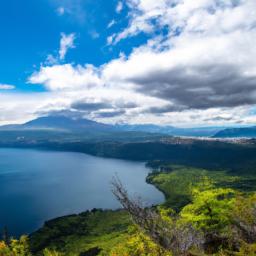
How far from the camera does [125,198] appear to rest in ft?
67.5

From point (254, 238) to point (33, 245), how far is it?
491ft

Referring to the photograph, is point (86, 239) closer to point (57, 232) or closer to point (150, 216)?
point (57, 232)

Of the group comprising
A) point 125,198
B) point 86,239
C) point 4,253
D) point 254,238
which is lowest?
point 86,239

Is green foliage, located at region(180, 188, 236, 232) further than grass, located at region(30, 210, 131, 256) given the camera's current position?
No

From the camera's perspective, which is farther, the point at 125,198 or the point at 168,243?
the point at 168,243

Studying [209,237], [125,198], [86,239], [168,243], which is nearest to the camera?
[125,198]

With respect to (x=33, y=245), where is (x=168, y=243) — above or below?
above

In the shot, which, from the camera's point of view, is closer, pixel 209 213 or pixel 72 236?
pixel 209 213

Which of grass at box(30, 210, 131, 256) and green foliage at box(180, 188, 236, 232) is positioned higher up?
green foliage at box(180, 188, 236, 232)

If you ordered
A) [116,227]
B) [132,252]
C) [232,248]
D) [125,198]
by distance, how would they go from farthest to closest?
[116,227] → [132,252] → [232,248] → [125,198]

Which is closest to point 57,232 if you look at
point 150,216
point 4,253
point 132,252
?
point 4,253

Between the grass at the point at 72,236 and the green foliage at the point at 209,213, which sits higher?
the green foliage at the point at 209,213

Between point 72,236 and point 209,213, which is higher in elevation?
point 209,213

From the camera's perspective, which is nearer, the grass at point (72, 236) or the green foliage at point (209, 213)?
the green foliage at point (209, 213)
